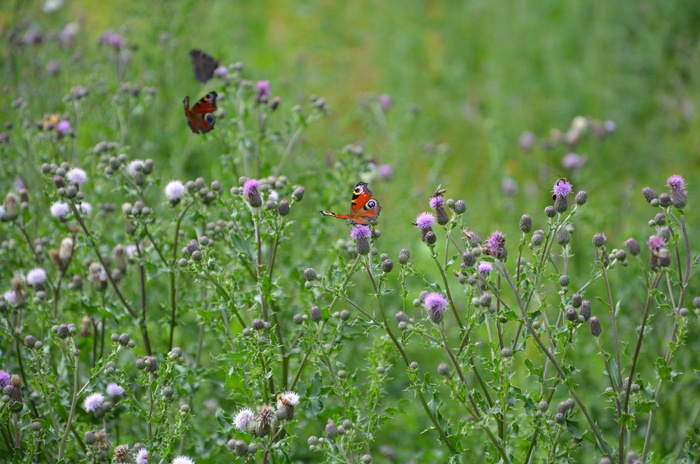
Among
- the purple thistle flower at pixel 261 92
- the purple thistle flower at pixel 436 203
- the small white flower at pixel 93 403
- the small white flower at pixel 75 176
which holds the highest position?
the purple thistle flower at pixel 261 92

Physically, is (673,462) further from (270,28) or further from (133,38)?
(270,28)

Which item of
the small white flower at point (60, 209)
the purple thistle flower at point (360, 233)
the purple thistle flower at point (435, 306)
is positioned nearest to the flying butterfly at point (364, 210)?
the purple thistle flower at point (360, 233)

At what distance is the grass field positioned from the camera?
9.10ft

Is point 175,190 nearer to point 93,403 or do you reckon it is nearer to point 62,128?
point 93,403

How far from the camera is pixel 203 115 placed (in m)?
3.79

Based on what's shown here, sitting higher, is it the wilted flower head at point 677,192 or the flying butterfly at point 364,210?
the wilted flower head at point 677,192

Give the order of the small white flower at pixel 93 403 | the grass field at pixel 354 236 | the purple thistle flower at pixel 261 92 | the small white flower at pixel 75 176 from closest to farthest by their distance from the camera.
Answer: the grass field at pixel 354 236
the small white flower at pixel 93 403
the small white flower at pixel 75 176
the purple thistle flower at pixel 261 92

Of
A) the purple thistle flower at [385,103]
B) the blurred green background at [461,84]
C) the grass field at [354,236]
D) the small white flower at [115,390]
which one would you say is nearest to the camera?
the grass field at [354,236]

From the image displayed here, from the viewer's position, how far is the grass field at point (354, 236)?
2.77 metres

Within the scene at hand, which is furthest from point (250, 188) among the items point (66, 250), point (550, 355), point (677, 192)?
point (677, 192)

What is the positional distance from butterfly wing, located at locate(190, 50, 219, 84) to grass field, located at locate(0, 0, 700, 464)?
216mm

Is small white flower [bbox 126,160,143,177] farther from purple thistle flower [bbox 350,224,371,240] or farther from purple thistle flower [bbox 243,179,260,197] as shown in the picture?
purple thistle flower [bbox 350,224,371,240]

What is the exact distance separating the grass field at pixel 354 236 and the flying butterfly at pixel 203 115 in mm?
110

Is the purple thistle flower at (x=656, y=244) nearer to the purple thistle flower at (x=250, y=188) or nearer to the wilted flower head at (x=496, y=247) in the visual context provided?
the wilted flower head at (x=496, y=247)
